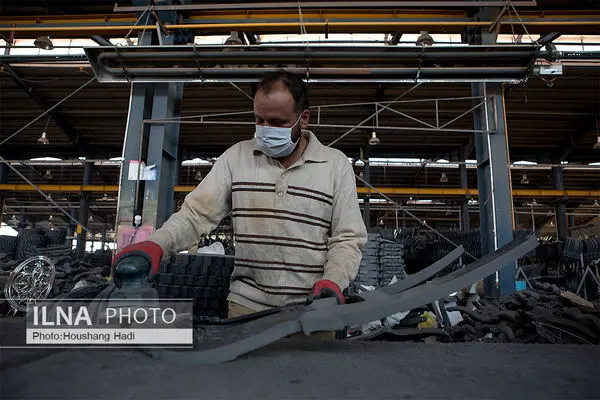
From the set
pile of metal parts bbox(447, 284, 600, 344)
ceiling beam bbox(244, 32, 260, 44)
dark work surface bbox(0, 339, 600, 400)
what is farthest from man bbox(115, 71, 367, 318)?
ceiling beam bbox(244, 32, 260, 44)

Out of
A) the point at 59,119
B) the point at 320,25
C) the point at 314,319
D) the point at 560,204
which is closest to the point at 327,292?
the point at 314,319

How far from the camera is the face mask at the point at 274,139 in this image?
1.49m

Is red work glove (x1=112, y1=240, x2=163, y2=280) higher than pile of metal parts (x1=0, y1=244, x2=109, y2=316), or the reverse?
red work glove (x1=112, y1=240, x2=163, y2=280)

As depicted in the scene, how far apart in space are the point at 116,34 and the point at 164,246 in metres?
5.61

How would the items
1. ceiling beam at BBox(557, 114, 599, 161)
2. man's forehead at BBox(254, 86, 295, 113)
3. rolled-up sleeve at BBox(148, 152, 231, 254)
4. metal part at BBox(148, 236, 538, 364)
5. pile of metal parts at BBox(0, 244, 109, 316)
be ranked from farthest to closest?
ceiling beam at BBox(557, 114, 599, 161) < pile of metal parts at BBox(0, 244, 109, 316) < man's forehead at BBox(254, 86, 295, 113) < rolled-up sleeve at BBox(148, 152, 231, 254) < metal part at BBox(148, 236, 538, 364)

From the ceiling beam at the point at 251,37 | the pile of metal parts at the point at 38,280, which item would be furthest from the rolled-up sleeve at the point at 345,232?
the ceiling beam at the point at 251,37

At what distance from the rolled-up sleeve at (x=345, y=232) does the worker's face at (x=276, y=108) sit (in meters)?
0.29

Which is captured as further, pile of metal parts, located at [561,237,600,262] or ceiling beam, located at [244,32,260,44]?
pile of metal parts, located at [561,237,600,262]

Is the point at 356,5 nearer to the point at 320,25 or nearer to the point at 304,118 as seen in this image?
the point at 320,25

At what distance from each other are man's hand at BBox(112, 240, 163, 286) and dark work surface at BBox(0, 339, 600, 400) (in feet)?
0.85

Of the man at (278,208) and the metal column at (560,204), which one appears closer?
the man at (278,208)

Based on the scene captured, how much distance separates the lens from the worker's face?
145cm

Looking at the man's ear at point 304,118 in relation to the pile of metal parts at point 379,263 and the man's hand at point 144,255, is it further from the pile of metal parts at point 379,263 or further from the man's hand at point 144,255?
the pile of metal parts at point 379,263

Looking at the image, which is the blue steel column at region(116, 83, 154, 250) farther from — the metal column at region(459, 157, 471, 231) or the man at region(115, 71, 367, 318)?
the metal column at region(459, 157, 471, 231)
